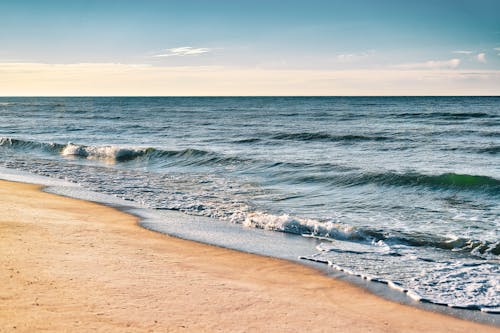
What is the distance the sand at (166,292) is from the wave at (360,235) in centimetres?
249

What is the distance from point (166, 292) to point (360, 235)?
573cm

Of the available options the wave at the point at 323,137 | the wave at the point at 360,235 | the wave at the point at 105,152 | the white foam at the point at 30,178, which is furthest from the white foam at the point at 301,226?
the wave at the point at 323,137

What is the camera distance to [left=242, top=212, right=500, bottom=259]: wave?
1043 cm

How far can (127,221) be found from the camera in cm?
1220

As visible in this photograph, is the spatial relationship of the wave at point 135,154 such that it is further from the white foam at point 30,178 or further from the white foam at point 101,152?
the white foam at point 30,178

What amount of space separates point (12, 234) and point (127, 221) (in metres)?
3.13

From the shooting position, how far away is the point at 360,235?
37.3 feet

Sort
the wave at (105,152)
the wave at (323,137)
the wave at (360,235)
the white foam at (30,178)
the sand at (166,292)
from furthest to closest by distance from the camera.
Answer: the wave at (323,137) → the wave at (105,152) → the white foam at (30,178) → the wave at (360,235) → the sand at (166,292)

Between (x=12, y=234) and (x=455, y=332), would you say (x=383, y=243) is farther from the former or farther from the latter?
(x=12, y=234)

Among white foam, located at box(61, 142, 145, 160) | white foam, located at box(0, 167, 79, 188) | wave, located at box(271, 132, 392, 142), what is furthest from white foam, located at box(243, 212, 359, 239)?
wave, located at box(271, 132, 392, 142)

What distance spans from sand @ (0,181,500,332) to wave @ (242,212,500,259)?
8.18ft

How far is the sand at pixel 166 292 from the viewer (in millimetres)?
5883

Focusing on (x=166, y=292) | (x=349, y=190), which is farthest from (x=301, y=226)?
(x=349, y=190)

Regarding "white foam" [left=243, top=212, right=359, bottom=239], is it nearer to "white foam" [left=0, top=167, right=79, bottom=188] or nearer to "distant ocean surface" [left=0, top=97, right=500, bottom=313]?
"distant ocean surface" [left=0, top=97, right=500, bottom=313]
